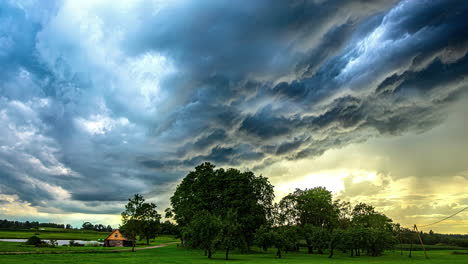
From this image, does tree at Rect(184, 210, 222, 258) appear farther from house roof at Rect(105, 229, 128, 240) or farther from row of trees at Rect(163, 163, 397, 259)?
house roof at Rect(105, 229, 128, 240)

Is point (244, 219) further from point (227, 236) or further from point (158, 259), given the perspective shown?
point (158, 259)

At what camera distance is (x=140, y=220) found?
110 meters

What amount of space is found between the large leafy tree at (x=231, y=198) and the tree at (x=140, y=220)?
33.8 meters

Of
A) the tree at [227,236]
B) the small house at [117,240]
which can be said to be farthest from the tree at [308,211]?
the small house at [117,240]

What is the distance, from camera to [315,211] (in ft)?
315

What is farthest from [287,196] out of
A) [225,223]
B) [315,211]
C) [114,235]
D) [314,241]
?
[114,235]

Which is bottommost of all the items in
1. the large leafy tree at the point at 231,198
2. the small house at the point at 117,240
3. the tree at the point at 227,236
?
the small house at the point at 117,240

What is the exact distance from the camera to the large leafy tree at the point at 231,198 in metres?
Result: 70.9

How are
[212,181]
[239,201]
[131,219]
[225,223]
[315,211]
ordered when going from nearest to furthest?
[225,223], [239,201], [212,181], [315,211], [131,219]

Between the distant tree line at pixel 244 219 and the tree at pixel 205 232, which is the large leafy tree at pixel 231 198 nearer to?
the distant tree line at pixel 244 219

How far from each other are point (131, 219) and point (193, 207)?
48462mm

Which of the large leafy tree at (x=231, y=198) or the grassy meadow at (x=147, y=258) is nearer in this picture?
the grassy meadow at (x=147, y=258)

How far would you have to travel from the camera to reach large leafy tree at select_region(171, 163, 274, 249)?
7094 centimetres

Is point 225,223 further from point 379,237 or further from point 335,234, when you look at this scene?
point 379,237
